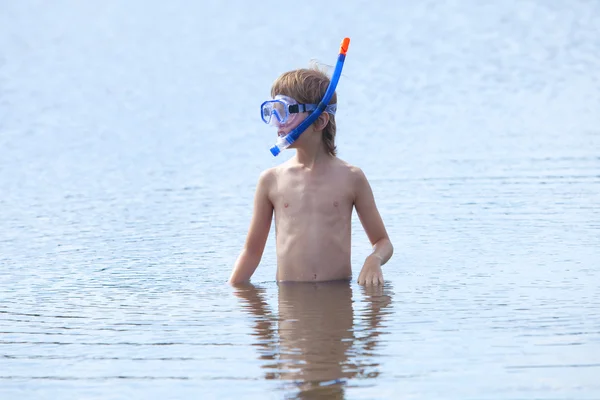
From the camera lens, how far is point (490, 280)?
5.53 metres

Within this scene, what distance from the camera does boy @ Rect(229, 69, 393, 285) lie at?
5.66 meters

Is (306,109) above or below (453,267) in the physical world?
above

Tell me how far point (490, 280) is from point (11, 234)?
3276 millimetres

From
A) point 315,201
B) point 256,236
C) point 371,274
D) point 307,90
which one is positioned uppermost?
point 307,90

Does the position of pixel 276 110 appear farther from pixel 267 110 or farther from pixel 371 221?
pixel 371 221

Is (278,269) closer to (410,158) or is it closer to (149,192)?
(149,192)

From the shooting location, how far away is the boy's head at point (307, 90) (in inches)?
225

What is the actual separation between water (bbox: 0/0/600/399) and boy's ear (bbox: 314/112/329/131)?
75 centimetres

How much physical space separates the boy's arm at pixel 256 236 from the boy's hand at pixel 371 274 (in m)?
0.58

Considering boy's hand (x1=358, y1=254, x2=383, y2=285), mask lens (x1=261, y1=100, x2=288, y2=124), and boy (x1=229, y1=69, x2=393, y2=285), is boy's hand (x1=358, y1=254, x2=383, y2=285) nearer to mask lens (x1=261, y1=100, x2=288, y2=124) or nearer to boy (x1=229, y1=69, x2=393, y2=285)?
boy (x1=229, y1=69, x2=393, y2=285)

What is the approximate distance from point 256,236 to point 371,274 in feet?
2.17

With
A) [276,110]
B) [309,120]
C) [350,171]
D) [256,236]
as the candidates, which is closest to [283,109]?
[276,110]

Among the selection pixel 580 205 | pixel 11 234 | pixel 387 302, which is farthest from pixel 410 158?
pixel 387 302

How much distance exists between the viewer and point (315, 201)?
5664 mm
